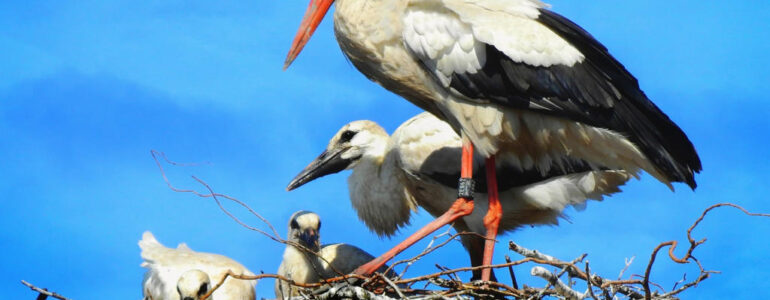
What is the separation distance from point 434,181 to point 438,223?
29.0 inches

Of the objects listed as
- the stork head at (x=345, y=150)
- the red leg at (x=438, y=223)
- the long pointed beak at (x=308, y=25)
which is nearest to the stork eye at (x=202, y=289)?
the red leg at (x=438, y=223)

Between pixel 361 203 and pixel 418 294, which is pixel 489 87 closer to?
pixel 418 294

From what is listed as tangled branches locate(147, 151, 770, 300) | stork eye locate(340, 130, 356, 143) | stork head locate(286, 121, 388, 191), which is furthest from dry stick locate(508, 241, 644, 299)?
stork eye locate(340, 130, 356, 143)

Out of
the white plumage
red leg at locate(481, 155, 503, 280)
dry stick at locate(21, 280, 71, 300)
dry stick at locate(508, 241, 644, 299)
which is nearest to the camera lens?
dry stick at locate(21, 280, 71, 300)

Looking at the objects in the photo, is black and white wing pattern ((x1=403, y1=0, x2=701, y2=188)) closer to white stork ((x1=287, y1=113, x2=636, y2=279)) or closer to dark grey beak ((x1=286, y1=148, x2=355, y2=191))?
white stork ((x1=287, y1=113, x2=636, y2=279))

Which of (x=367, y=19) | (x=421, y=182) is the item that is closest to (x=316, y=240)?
(x=421, y=182)

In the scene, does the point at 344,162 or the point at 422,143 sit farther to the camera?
the point at 344,162

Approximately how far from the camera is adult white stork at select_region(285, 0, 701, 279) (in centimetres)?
472

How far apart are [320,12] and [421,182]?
1.09 metres

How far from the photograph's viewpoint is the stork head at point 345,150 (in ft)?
20.6

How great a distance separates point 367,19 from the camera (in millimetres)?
4824

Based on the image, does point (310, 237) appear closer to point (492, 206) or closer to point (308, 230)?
point (308, 230)

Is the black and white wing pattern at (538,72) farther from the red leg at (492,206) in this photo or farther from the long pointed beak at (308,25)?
the long pointed beak at (308,25)

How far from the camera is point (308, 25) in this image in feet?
17.3
